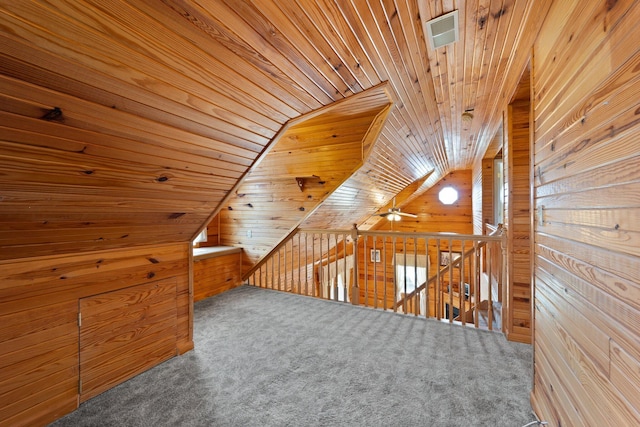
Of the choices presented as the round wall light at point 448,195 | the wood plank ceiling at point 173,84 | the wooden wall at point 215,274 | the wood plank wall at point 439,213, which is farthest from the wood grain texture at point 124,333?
the round wall light at point 448,195

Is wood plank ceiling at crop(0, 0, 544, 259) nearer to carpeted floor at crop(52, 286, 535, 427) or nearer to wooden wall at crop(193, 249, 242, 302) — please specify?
carpeted floor at crop(52, 286, 535, 427)

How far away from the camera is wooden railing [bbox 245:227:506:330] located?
2.75 meters

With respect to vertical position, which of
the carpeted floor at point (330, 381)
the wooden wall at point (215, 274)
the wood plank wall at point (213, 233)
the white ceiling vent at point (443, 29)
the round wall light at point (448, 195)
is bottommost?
the carpeted floor at point (330, 381)

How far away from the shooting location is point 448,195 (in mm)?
7223

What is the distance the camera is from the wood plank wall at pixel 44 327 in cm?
139

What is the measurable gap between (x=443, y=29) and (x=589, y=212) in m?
1.16

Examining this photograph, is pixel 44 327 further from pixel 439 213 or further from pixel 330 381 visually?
pixel 439 213

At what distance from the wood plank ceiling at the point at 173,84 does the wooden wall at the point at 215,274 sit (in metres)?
1.56

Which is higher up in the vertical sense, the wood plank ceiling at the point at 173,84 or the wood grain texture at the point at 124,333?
the wood plank ceiling at the point at 173,84

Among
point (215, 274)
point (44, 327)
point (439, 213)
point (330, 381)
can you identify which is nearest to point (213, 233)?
point (215, 274)

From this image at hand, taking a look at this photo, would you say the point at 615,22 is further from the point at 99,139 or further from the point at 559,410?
the point at 99,139

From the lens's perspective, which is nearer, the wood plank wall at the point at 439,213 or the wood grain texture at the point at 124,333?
the wood grain texture at the point at 124,333

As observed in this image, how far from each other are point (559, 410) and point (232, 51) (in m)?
2.17

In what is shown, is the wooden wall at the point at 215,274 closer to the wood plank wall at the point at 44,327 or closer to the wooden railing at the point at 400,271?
the wooden railing at the point at 400,271
